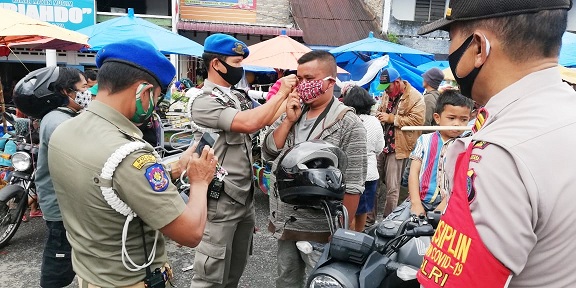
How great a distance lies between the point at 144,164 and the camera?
Result: 4.96ft

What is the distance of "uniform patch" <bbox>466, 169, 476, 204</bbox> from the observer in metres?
0.83

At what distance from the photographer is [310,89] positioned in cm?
246

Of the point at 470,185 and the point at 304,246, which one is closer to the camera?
the point at 470,185

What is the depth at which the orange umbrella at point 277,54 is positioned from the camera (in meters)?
7.56

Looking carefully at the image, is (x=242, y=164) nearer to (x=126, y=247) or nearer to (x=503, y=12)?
(x=126, y=247)

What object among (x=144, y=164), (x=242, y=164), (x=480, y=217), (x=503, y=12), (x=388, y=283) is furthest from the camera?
(x=242, y=164)

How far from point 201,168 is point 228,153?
86 cm

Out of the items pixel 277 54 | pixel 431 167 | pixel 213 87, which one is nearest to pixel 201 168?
pixel 213 87

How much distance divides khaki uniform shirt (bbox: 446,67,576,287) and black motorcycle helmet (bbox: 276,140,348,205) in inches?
34.3

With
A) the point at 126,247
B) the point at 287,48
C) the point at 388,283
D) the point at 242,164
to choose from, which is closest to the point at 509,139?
the point at 388,283

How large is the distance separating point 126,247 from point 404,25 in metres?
15.4

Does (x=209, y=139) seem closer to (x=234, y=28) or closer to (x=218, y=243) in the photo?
(x=218, y=243)

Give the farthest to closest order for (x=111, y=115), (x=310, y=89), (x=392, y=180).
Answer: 1. (x=392, y=180)
2. (x=310, y=89)
3. (x=111, y=115)

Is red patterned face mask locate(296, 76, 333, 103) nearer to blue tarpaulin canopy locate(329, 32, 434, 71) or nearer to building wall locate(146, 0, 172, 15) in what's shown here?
blue tarpaulin canopy locate(329, 32, 434, 71)
